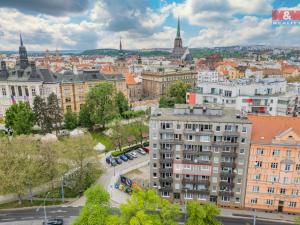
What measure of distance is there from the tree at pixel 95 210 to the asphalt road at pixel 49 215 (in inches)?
319

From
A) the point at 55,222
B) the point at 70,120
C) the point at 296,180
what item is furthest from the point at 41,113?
the point at 296,180

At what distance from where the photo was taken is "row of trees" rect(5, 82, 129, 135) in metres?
77.5

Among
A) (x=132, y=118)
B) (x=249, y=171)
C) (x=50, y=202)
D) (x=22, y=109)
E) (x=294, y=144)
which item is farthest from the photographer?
(x=132, y=118)

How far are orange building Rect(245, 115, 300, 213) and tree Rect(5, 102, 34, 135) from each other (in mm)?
66398

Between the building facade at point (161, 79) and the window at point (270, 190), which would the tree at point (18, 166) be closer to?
A: the window at point (270, 190)

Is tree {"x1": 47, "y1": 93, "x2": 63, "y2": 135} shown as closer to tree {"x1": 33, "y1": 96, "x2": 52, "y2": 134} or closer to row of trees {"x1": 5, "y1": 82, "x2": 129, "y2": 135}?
row of trees {"x1": 5, "y1": 82, "x2": 129, "y2": 135}

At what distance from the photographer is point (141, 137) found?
7588cm

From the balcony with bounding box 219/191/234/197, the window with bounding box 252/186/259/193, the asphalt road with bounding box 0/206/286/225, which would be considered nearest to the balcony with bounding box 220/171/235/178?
the balcony with bounding box 219/191/234/197

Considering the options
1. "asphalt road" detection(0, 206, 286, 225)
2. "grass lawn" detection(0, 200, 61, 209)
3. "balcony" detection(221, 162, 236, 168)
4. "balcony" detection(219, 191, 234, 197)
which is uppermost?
"balcony" detection(221, 162, 236, 168)

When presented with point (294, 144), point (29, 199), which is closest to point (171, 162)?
point (294, 144)

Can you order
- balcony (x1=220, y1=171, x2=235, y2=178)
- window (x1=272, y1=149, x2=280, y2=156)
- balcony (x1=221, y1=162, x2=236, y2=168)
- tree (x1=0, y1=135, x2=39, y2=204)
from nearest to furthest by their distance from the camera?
window (x1=272, y1=149, x2=280, y2=156)
tree (x1=0, y1=135, x2=39, y2=204)
balcony (x1=221, y1=162, x2=236, y2=168)
balcony (x1=220, y1=171, x2=235, y2=178)

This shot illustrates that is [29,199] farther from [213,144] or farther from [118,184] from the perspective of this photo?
[213,144]

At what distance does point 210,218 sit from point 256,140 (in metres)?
17.7

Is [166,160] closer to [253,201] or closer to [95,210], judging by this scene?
[95,210]
